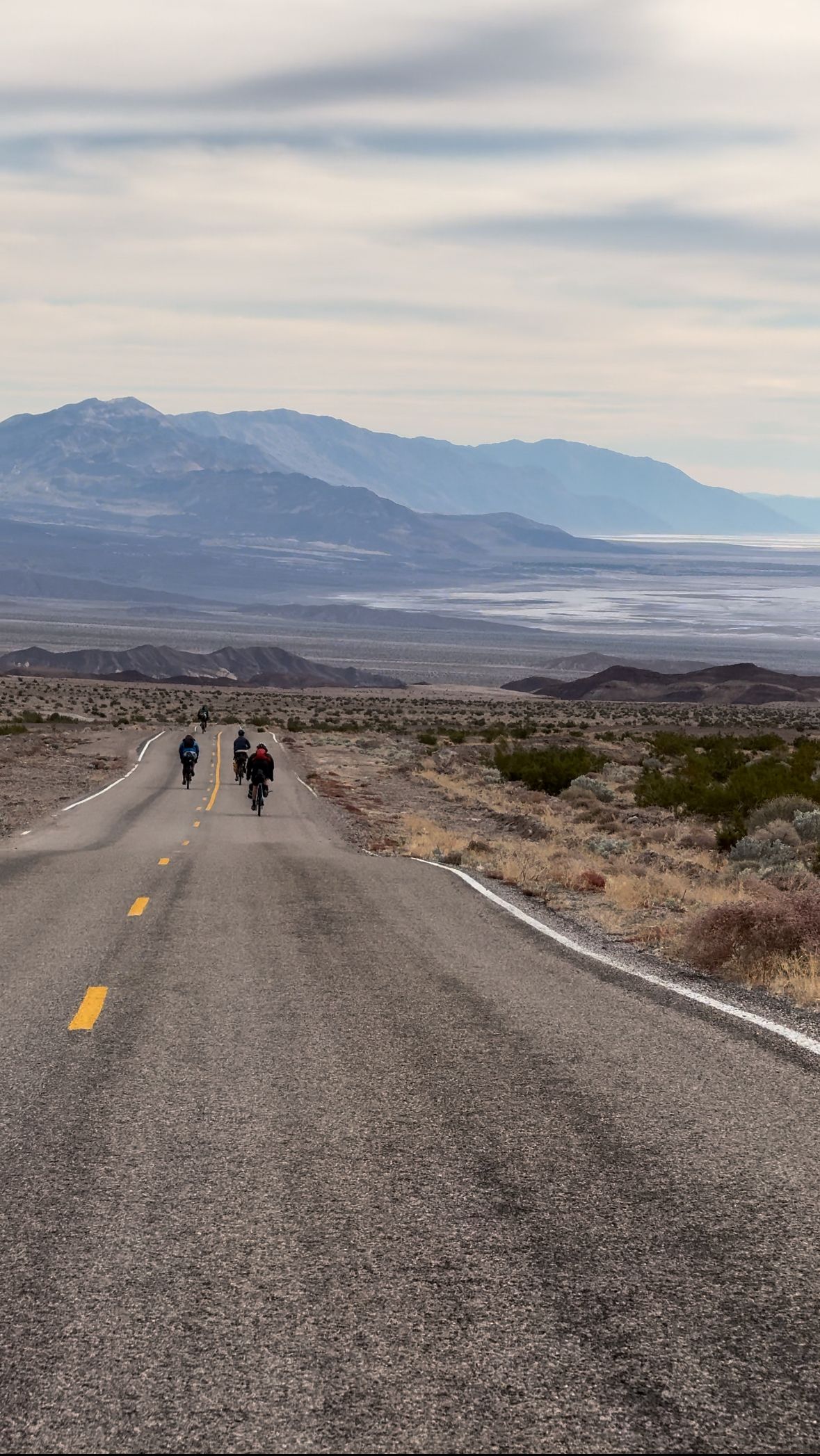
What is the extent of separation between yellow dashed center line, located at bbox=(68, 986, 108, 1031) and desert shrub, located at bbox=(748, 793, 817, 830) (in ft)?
63.1

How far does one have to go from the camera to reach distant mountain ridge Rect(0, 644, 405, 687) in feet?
532

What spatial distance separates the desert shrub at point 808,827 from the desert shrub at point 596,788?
34.9 ft

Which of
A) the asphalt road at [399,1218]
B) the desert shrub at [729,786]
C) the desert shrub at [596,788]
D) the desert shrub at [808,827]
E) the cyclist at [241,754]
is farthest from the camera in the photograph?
the cyclist at [241,754]

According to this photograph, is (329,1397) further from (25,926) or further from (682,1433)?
(25,926)

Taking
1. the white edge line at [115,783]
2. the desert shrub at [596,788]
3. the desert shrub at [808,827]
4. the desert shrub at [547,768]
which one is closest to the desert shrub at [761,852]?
the desert shrub at [808,827]

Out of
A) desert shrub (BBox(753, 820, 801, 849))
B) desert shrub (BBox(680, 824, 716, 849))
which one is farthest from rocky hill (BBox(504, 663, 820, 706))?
desert shrub (BBox(753, 820, 801, 849))

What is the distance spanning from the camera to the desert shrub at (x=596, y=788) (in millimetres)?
36156

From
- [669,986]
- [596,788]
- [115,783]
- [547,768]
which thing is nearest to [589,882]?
[669,986]

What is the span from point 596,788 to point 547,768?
4059 millimetres

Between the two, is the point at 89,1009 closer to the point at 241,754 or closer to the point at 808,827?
the point at 808,827

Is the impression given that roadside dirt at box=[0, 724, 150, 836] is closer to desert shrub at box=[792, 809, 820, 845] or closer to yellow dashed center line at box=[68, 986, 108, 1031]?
desert shrub at box=[792, 809, 820, 845]

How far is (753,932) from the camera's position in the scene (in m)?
11.5

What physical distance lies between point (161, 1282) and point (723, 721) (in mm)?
102115

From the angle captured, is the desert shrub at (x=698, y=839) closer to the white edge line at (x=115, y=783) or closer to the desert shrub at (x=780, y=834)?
the desert shrub at (x=780, y=834)
